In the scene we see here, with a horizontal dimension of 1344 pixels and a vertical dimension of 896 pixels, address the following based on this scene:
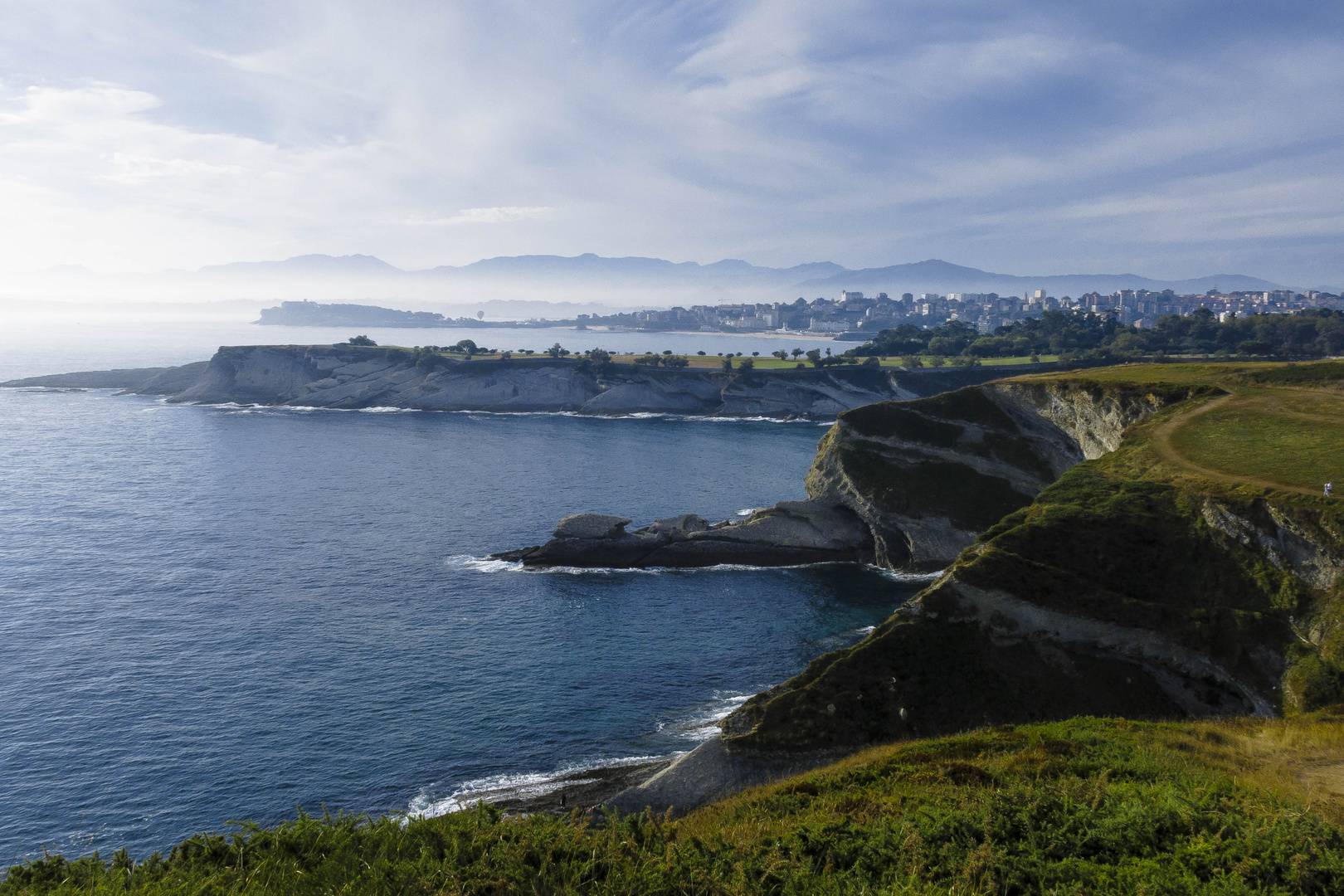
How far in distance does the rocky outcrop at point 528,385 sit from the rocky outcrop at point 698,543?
8943cm

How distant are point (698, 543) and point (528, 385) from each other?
365 ft

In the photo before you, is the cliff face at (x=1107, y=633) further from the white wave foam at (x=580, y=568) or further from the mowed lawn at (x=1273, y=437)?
the white wave foam at (x=580, y=568)

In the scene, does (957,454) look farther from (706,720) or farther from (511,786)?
(511,786)

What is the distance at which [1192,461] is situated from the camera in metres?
43.3

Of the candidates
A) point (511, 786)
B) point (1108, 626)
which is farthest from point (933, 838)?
point (1108, 626)

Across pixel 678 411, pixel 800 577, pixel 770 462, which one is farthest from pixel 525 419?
pixel 800 577

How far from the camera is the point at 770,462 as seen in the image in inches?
4129

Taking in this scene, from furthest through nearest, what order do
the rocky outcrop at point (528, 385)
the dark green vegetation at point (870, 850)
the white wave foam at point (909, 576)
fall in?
the rocky outcrop at point (528, 385)
the white wave foam at point (909, 576)
the dark green vegetation at point (870, 850)

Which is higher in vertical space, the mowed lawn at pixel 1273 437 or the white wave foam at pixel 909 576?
the mowed lawn at pixel 1273 437

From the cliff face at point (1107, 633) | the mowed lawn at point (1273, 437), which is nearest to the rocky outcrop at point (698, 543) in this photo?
the cliff face at point (1107, 633)

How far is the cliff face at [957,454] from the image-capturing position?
62.3 meters

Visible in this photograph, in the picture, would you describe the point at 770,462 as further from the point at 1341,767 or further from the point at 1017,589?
the point at 1341,767

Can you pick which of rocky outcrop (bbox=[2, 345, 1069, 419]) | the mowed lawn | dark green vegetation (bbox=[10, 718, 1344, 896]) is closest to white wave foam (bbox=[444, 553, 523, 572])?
dark green vegetation (bbox=[10, 718, 1344, 896])

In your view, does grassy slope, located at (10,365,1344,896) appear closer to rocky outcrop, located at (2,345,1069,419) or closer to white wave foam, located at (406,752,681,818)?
white wave foam, located at (406,752,681,818)
